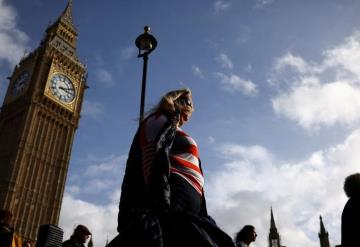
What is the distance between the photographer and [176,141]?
2744 millimetres

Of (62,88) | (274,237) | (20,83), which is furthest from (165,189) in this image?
(274,237)

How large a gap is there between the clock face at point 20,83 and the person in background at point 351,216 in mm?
40255

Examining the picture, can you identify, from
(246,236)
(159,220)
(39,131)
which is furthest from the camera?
(39,131)

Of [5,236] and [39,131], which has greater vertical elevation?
[39,131]

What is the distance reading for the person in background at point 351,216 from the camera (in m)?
3.68

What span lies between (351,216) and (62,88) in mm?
39768

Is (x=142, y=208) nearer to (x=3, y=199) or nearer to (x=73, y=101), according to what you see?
(x=3, y=199)

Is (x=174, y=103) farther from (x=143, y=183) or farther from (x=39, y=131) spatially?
(x=39, y=131)

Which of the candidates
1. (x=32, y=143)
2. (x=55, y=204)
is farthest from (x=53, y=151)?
(x=55, y=204)

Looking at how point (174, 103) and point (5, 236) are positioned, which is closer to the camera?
point (174, 103)

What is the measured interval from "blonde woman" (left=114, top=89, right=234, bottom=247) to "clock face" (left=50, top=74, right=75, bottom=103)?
3919 cm

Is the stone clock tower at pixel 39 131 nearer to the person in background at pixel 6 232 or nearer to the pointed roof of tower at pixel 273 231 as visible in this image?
the pointed roof of tower at pixel 273 231

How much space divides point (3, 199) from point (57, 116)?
949cm

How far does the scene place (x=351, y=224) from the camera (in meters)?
3.72
